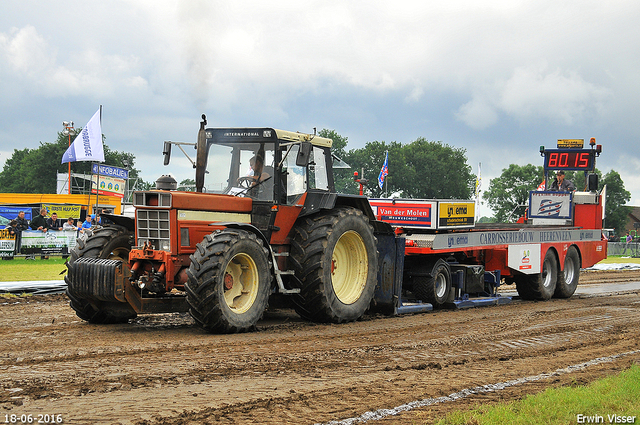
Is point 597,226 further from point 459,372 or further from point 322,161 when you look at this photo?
point 459,372

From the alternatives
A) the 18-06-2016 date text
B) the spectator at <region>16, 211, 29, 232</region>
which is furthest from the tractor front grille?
the spectator at <region>16, 211, 29, 232</region>

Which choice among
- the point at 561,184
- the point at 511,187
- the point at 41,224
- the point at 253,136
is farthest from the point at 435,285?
the point at 511,187

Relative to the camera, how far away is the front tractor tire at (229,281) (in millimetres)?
7625

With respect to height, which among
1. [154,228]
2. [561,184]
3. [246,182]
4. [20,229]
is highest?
[561,184]

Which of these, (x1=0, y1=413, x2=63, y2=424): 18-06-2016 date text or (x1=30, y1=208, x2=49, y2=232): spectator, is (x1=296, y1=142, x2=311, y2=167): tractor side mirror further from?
(x1=30, y1=208, x2=49, y2=232): spectator

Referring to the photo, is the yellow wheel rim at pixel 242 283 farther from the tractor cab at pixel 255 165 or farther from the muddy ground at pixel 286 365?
the tractor cab at pixel 255 165

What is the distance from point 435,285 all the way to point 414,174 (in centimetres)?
5179

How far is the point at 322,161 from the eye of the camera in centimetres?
1036

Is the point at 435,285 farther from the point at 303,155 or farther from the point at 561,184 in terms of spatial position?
the point at 561,184

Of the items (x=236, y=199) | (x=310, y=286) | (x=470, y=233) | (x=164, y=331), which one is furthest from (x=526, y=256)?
(x=164, y=331)

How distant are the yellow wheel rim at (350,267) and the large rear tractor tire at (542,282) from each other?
562 centimetres

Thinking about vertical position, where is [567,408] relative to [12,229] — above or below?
below

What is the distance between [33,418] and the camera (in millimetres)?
4363

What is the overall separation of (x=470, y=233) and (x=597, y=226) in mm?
5985
